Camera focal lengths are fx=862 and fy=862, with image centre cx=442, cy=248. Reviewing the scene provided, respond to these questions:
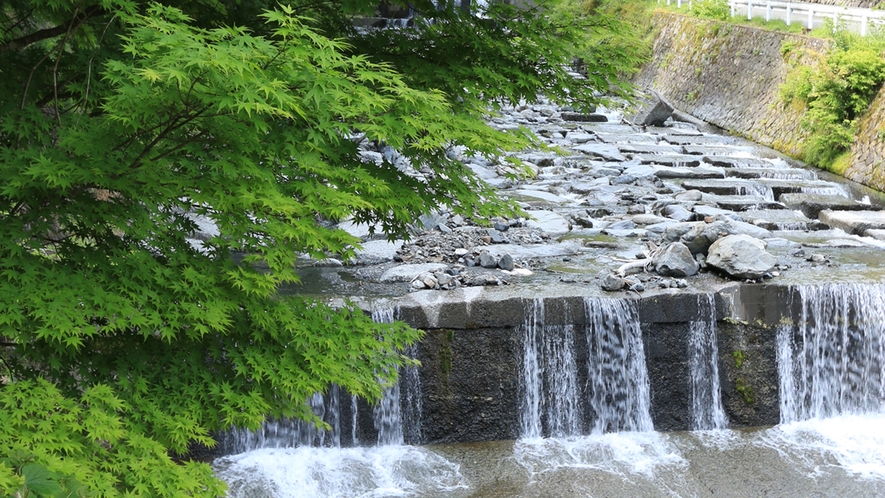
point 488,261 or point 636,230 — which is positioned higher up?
point 636,230

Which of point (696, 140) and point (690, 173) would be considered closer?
point (690, 173)

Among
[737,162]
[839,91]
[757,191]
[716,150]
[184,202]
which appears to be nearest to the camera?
[184,202]

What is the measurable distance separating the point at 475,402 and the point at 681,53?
18388mm

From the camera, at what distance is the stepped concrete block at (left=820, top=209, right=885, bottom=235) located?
12.3 meters

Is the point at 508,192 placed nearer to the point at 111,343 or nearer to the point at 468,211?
the point at 468,211

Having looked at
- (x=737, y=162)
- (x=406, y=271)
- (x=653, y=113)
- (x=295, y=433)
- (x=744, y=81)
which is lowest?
(x=295, y=433)

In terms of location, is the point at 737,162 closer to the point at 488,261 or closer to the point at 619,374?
the point at 488,261

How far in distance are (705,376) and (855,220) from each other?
192 inches

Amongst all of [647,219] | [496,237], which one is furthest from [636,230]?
[496,237]

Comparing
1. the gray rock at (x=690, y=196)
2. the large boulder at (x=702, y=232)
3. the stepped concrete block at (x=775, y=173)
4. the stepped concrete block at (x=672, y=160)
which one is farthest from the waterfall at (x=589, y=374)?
the stepped concrete block at (x=672, y=160)

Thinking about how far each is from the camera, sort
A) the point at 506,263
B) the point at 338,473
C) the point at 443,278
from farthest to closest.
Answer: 1. the point at 506,263
2. the point at 443,278
3. the point at 338,473

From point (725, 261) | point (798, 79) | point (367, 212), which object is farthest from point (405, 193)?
point (798, 79)

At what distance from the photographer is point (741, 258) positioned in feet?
31.4

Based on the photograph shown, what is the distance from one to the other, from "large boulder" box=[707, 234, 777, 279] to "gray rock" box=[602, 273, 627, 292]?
1.22 meters
